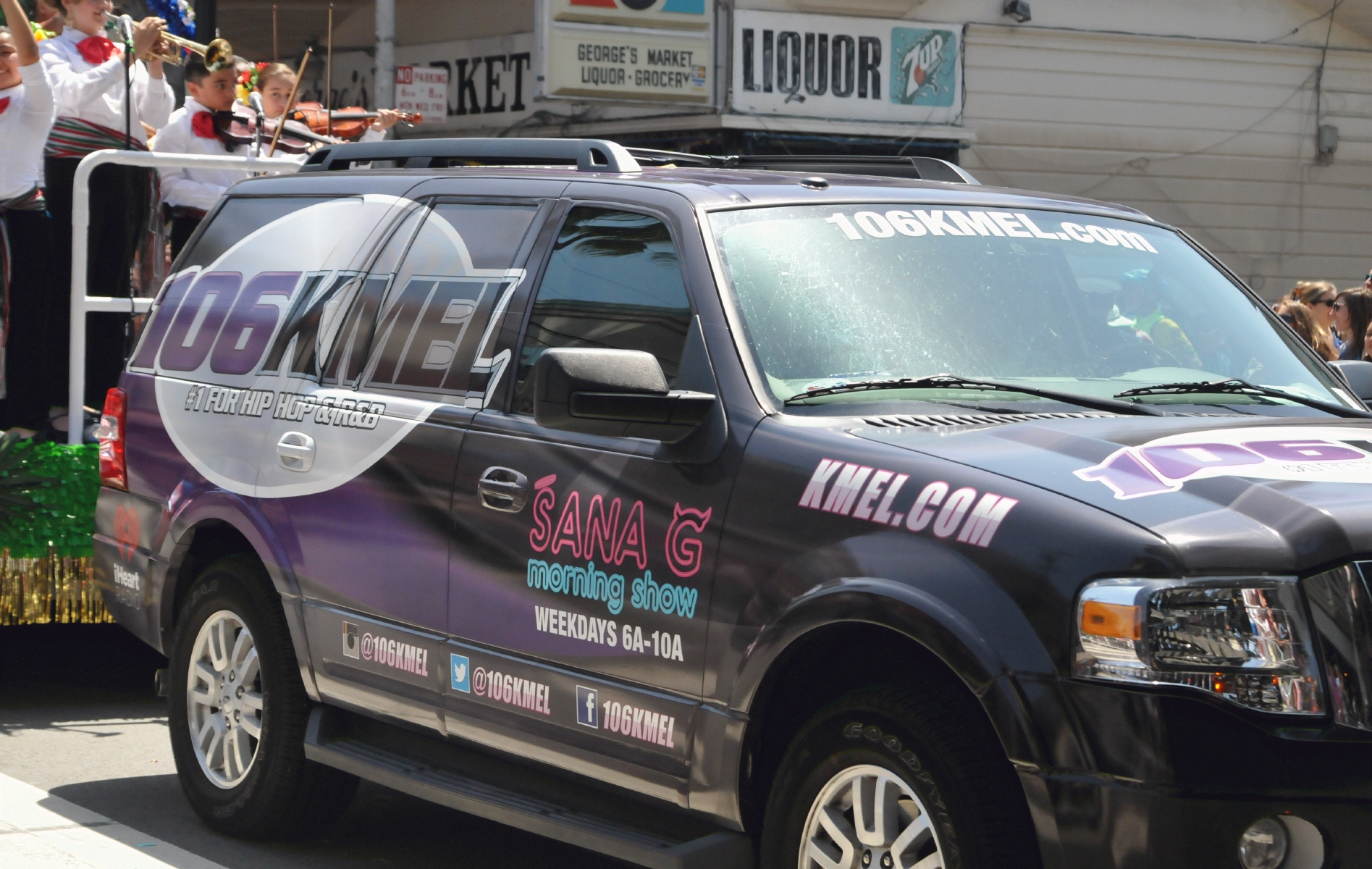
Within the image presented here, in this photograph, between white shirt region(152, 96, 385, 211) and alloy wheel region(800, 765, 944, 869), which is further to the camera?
white shirt region(152, 96, 385, 211)

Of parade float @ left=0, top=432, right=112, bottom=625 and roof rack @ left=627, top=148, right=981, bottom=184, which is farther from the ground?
roof rack @ left=627, top=148, right=981, bottom=184

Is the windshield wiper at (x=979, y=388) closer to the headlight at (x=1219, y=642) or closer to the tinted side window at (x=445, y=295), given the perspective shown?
the headlight at (x=1219, y=642)

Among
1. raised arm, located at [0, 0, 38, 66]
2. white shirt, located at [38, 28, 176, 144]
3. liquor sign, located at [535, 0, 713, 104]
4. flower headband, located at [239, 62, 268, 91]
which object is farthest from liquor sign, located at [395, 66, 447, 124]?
raised arm, located at [0, 0, 38, 66]

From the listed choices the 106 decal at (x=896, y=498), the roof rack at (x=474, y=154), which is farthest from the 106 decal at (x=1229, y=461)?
the roof rack at (x=474, y=154)

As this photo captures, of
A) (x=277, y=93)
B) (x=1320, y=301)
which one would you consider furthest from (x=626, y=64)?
(x=1320, y=301)

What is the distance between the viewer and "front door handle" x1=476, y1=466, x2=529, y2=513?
425cm

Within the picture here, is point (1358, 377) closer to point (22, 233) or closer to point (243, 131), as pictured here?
point (22, 233)

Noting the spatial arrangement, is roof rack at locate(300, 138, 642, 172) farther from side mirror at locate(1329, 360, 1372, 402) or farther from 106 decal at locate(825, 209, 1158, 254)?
side mirror at locate(1329, 360, 1372, 402)

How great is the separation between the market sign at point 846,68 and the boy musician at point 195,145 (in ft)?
27.7

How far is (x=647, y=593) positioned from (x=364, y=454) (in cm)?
125

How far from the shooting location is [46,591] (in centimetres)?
668

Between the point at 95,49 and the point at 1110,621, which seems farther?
the point at 95,49

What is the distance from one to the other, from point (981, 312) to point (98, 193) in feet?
17.8

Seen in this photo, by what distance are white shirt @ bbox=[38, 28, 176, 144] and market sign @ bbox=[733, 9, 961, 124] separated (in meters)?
9.06
